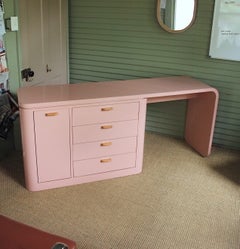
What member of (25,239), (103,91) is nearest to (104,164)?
(103,91)

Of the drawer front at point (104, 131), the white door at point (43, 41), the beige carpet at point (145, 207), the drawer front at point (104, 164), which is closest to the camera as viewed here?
the beige carpet at point (145, 207)

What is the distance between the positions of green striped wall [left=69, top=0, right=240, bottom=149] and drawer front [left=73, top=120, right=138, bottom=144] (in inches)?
40.1

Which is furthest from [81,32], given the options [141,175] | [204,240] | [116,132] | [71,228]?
[204,240]

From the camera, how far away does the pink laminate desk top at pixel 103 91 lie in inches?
96.0

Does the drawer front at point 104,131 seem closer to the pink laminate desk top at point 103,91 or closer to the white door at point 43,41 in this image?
the pink laminate desk top at point 103,91

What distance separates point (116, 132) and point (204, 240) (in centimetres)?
107

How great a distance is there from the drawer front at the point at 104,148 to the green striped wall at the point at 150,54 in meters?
1.02

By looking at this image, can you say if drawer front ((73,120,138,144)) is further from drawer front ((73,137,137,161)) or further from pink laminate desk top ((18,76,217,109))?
pink laminate desk top ((18,76,217,109))

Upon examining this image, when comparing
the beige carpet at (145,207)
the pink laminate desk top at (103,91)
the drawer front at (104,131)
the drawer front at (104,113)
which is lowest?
the beige carpet at (145,207)

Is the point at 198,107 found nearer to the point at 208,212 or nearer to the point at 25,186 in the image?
the point at 208,212

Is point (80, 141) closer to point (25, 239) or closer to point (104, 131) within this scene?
point (104, 131)

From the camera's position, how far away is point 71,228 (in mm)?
2215

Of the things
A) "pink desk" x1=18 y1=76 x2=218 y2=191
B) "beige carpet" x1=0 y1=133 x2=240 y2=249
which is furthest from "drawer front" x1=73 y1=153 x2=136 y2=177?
"beige carpet" x1=0 y1=133 x2=240 y2=249

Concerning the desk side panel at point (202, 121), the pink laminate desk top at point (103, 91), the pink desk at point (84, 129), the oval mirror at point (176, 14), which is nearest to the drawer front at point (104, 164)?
the pink desk at point (84, 129)
